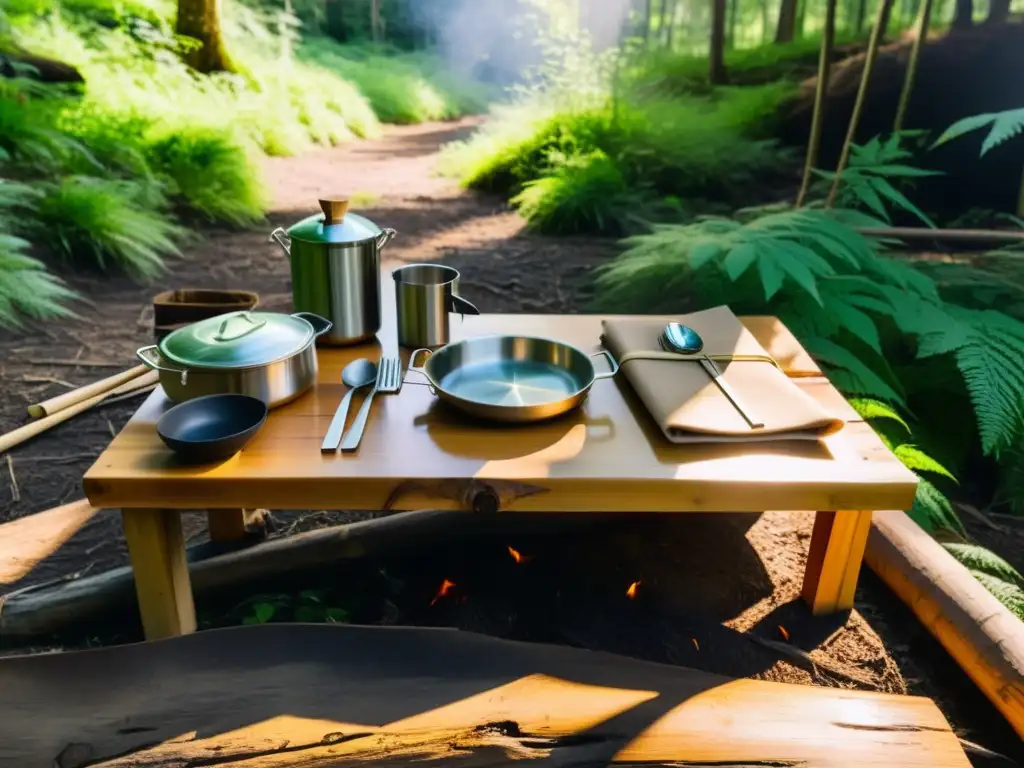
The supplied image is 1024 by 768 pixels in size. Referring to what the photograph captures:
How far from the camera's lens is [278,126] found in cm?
778

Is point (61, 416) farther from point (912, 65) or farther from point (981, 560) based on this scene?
point (912, 65)

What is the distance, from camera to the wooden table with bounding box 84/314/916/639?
130 cm

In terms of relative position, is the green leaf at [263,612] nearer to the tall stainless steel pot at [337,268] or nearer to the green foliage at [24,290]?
the tall stainless steel pot at [337,268]

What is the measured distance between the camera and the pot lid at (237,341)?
57.1 inches

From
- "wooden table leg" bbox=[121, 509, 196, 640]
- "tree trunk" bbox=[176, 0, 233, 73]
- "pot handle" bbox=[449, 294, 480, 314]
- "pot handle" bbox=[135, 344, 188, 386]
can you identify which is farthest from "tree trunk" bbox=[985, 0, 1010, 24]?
"tree trunk" bbox=[176, 0, 233, 73]

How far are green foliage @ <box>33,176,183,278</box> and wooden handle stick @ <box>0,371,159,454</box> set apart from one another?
67.0 inches

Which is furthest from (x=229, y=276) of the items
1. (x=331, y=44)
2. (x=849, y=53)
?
(x=331, y=44)

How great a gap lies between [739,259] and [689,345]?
109cm

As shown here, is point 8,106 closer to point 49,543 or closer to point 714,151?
point 49,543

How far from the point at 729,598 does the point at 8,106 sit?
18.1 feet

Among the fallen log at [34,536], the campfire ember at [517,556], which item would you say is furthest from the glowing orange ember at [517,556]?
the fallen log at [34,536]

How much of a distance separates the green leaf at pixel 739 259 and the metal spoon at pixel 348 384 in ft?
4.57

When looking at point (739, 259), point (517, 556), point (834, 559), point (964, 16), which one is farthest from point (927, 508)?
point (964, 16)

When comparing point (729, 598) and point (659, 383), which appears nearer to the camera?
point (659, 383)
